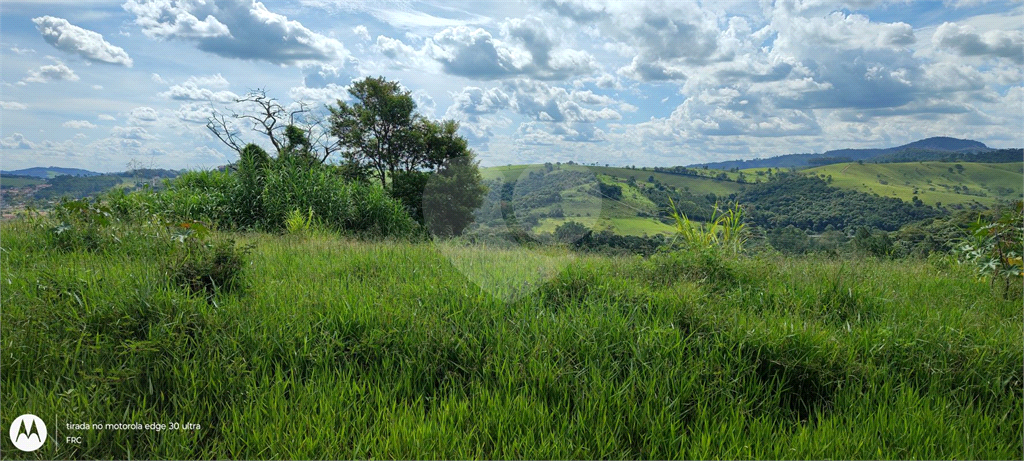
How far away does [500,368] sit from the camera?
10.7 ft

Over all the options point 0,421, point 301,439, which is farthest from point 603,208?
point 0,421

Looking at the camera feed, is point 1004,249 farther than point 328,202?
No

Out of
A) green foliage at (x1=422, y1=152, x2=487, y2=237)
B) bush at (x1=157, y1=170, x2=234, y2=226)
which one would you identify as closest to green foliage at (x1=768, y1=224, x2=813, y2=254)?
green foliage at (x1=422, y1=152, x2=487, y2=237)

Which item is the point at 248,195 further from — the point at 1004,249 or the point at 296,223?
the point at 1004,249

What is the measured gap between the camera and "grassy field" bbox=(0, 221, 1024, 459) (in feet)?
8.98

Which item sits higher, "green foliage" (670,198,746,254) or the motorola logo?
"green foliage" (670,198,746,254)

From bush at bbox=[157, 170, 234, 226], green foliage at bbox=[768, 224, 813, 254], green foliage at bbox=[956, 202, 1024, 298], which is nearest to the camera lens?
green foliage at bbox=[956, 202, 1024, 298]

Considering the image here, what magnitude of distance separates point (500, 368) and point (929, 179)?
1646 inches

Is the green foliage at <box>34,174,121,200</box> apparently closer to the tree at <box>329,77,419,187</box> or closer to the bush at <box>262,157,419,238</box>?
the bush at <box>262,157,419,238</box>

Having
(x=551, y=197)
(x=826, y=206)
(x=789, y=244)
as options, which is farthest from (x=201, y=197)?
(x=826, y=206)

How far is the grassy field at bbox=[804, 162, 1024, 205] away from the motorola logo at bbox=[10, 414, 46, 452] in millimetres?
30254

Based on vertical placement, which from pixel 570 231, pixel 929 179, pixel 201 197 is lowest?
pixel 570 231

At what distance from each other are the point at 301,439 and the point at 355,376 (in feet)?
1.99

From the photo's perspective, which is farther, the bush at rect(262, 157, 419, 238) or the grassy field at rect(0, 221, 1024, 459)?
the bush at rect(262, 157, 419, 238)
